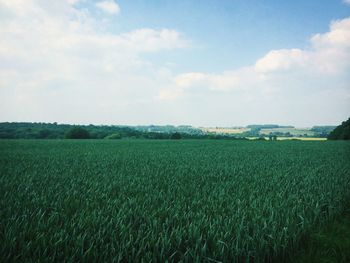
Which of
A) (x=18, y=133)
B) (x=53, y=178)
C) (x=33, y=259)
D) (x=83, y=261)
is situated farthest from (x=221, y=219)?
(x=18, y=133)

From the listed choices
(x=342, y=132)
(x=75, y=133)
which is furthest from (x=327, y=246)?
(x=342, y=132)

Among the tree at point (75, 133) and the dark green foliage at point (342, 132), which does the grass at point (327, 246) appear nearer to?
the tree at point (75, 133)

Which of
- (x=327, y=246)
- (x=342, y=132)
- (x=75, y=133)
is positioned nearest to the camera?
(x=327, y=246)

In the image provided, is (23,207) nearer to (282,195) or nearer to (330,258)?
(330,258)

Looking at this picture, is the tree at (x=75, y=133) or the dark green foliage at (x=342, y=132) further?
the tree at (x=75, y=133)

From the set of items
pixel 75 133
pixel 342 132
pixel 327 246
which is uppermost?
pixel 342 132

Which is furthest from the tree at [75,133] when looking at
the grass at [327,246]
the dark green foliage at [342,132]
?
the dark green foliage at [342,132]

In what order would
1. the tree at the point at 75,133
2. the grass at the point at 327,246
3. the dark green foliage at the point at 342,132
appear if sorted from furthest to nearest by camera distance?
the tree at the point at 75,133, the dark green foliage at the point at 342,132, the grass at the point at 327,246

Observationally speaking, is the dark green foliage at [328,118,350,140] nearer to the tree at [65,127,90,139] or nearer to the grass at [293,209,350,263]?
the grass at [293,209,350,263]

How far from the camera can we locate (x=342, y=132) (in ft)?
210

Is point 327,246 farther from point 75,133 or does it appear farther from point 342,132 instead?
point 342,132

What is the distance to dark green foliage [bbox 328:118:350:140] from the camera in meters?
61.7

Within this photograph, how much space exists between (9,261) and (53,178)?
5.70 m

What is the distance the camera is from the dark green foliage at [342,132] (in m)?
61.7
